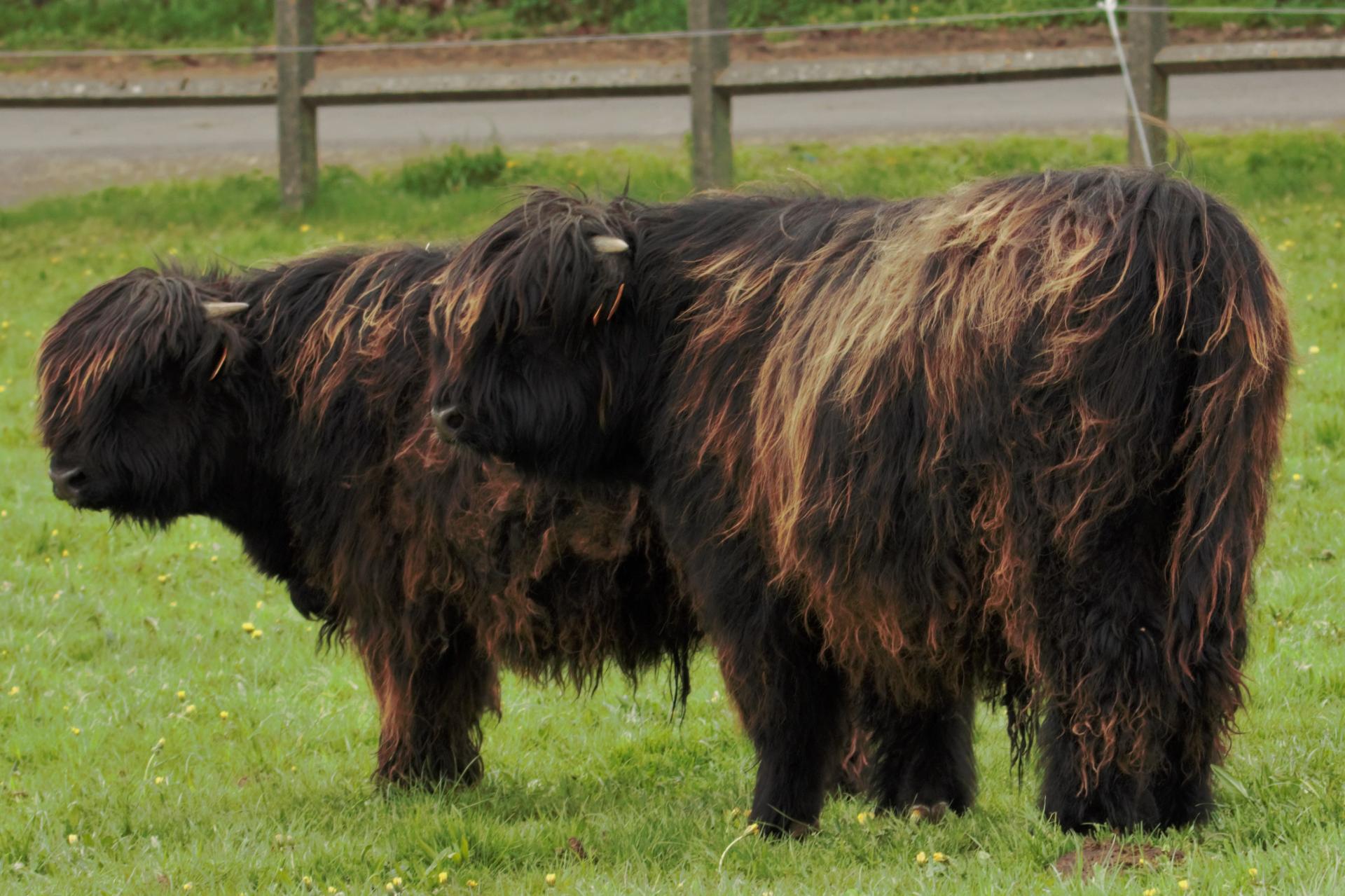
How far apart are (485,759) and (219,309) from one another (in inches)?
78.5

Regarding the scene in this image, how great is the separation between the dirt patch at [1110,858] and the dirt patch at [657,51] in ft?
42.8

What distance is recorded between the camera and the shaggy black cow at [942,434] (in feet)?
13.4

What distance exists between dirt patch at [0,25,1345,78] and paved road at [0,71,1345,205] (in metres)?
0.42

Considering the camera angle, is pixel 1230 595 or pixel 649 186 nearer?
pixel 1230 595

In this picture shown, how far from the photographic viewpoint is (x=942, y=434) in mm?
4234

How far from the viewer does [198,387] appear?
6.05 m

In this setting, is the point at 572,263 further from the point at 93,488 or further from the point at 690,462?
the point at 93,488

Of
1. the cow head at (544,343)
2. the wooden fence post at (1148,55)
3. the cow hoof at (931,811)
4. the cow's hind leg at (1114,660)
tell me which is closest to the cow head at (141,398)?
the cow head at (544,343)

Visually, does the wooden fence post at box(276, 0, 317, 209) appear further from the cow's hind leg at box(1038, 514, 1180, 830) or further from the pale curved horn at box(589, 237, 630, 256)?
the cow's hind leg at box(1038, 514, 1180, 830)

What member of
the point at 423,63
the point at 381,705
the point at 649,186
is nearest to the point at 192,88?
the point at 649,186

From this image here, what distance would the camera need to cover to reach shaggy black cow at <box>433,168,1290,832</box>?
4.08 metres

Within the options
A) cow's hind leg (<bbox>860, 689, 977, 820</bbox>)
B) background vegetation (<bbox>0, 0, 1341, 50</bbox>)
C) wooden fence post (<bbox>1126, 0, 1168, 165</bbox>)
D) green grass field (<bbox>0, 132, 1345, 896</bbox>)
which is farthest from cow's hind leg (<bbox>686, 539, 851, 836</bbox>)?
background vegetation (<bbox>0, 0, 1341, 50</bbox>)

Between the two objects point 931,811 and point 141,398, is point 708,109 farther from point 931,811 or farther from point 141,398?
point 931,811

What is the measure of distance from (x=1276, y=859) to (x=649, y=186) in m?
9.66
